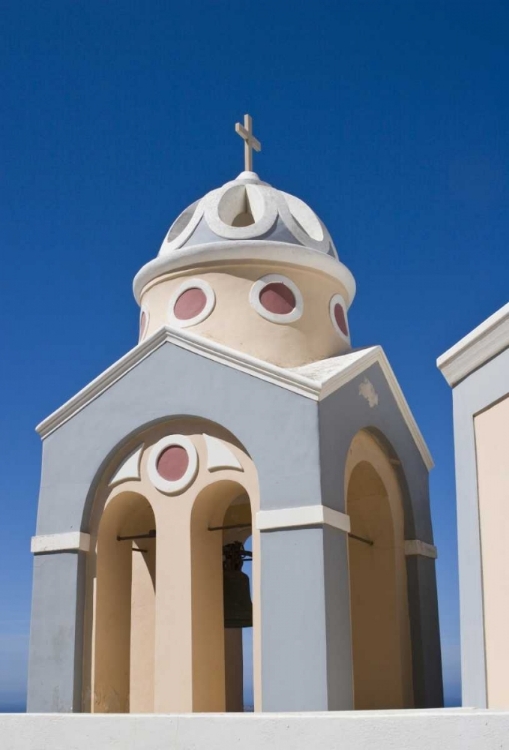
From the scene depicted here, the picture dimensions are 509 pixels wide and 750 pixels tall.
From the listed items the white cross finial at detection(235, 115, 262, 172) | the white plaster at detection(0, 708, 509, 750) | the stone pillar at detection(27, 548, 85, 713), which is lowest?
the white plaster at detection(0, 708, 509, 750)

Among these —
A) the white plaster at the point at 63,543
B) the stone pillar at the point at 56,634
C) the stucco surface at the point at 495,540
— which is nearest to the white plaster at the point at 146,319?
the white plaster at the point at 63,543

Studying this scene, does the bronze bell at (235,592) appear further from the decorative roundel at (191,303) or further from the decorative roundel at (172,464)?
the decorative roundel at (191,303)

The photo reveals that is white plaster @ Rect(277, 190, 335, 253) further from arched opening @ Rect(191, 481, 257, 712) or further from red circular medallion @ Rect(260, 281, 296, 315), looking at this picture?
arched opening @ Rect(191, 481, 257, 712)

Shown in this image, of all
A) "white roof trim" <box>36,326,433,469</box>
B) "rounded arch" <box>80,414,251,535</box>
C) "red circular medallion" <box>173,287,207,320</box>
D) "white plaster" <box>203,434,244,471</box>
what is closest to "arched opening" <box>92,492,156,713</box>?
"rounded arch" <box>80,414,251,535</box>

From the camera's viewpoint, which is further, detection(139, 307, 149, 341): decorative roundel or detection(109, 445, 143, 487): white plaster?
detection(139, 307, 149, 341): decorative roundel

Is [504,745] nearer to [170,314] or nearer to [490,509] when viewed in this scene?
[490,509]

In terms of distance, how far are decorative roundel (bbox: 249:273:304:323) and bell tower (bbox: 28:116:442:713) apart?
0.02 meters

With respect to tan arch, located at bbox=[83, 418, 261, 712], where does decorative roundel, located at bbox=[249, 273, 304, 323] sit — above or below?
above

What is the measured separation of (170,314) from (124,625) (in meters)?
3.61

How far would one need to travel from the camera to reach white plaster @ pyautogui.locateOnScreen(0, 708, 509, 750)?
6477 mm

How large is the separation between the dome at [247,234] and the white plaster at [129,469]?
2.36m

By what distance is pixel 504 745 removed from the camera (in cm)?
624

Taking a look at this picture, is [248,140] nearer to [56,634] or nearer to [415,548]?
[415,548]

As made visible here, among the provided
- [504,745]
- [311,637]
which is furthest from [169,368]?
[504,745]
